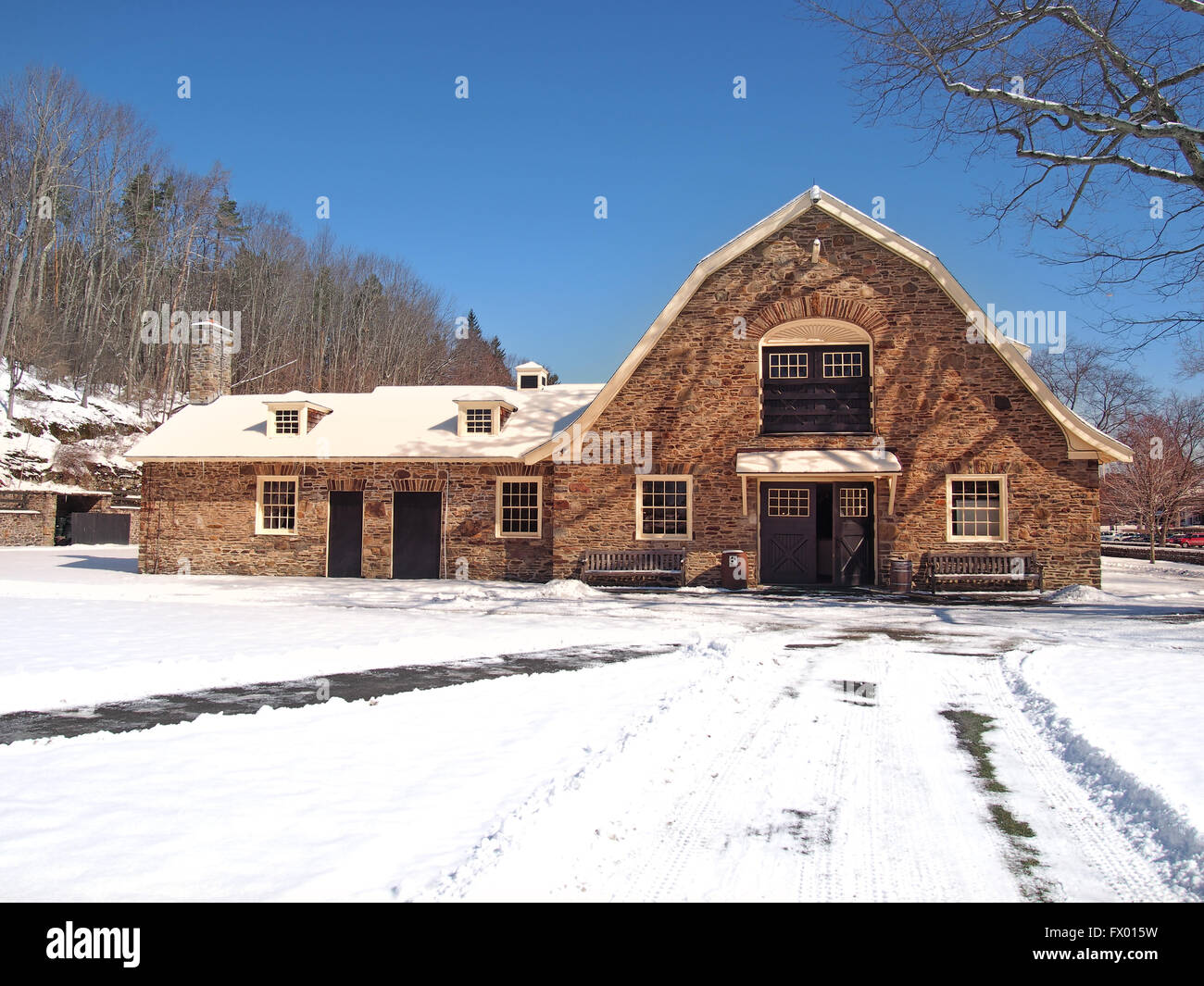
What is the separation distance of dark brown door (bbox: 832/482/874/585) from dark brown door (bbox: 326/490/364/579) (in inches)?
501

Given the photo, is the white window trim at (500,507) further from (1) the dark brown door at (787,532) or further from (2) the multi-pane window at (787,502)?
(2) the multi-pane window at (787,502)

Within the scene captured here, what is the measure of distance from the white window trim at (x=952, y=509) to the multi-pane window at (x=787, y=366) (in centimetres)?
432

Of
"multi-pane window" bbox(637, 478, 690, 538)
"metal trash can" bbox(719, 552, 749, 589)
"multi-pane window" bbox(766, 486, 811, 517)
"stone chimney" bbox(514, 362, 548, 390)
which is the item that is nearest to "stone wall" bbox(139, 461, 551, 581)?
"multi-pane window" bbox(637, 478, 690, 538)

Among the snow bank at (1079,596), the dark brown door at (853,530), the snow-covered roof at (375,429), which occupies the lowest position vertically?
the snow bank at (1079,596)

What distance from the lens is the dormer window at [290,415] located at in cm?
2336

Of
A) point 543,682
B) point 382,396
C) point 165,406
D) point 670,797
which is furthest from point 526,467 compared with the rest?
point 165,406

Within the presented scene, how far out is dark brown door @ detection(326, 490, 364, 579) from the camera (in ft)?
72.7

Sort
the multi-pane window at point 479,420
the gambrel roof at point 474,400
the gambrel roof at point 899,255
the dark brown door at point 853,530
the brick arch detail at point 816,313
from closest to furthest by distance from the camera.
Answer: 1. the gambrel roof at point 899,255
2. the gambrel roof at point 474,400
3. the brick arch detail at point 816,313
4. the dark brown door at point 853,530
5. the multi-pane window at point 479,420

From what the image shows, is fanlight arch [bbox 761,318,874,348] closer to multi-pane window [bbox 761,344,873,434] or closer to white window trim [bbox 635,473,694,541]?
multi-pane window [bbox 761,344,873,434]

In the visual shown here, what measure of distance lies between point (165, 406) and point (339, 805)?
151ft

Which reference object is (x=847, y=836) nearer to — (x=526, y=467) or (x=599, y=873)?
(x=599, y=873)

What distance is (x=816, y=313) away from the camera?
63.2ft

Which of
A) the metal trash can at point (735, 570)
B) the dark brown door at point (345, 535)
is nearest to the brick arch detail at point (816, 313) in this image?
the metal trash can at point (735, 570)

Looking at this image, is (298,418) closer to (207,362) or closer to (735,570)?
(207,362)
